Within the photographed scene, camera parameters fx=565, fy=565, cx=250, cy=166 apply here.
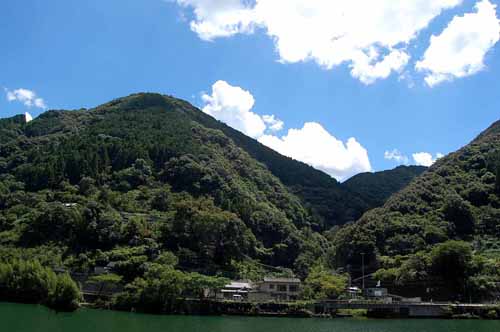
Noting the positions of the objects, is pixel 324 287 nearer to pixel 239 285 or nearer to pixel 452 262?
pixel 239 285

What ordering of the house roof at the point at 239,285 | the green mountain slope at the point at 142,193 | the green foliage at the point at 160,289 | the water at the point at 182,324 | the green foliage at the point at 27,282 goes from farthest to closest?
the green mountain slope at the point at 142,193 → the house roof at the point at 239,285 → the green foliage at the point at 160,289 → the green foliage at the point at 27,282 → the water at the point at 182,324

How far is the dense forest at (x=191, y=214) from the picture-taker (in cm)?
8256

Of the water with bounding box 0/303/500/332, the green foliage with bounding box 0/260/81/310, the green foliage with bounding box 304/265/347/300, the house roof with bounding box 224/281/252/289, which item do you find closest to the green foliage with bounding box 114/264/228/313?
the water with bounding box 0/303/500/332

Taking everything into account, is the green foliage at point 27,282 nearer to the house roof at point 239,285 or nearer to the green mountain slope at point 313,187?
the house roof at point 239,285

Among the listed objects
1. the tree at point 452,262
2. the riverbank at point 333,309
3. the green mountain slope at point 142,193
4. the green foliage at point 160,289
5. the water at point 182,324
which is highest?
the green mountain slope at point 142,193

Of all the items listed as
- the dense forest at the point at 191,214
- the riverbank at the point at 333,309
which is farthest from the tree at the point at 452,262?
the riverbank at the point at 333,309

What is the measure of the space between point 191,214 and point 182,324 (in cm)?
3904

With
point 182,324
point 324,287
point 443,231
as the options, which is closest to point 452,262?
point 324,287

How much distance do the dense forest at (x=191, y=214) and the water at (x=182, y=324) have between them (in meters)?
4.79

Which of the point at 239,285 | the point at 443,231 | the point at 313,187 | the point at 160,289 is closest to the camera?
the point at 160,289

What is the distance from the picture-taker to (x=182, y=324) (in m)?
55.5

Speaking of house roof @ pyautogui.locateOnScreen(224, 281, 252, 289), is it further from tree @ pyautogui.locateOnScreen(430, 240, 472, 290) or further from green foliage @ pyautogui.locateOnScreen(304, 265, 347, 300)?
tree @ pyautogui.locateOnScreen(430, 240, 472, 290)

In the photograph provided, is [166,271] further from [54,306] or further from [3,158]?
[3,158]

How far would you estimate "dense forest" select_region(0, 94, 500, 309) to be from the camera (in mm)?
82562
